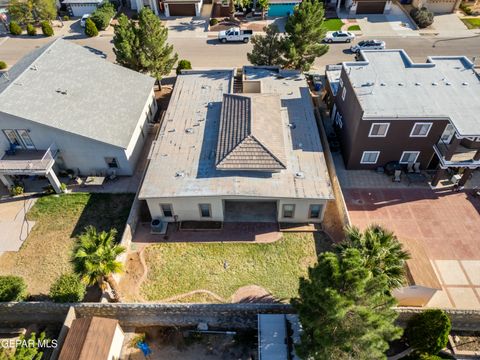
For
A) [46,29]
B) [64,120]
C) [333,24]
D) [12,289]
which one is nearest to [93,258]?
[12,289]

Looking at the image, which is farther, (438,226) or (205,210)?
(205,210)

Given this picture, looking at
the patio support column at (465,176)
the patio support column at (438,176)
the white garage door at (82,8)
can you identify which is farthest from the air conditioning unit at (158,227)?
the white garage door at (82,8)

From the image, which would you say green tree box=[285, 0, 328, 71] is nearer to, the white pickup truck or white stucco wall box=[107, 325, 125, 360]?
the white pickup truck

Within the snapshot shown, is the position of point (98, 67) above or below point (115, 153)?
above

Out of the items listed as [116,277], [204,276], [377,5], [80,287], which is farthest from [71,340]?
[377,5]

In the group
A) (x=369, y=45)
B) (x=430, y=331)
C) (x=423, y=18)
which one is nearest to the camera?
(x=430, y=331)

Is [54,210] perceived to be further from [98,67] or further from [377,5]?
[377,5]

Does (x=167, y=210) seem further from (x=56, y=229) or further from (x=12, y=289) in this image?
(x=12, y=289)
